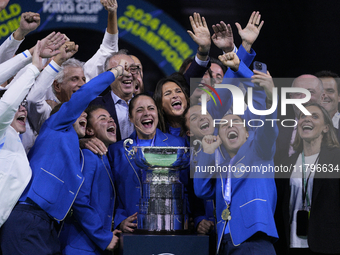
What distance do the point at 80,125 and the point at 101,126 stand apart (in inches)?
6.9

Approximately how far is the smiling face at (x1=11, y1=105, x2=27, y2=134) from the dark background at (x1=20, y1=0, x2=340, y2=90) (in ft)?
3.30

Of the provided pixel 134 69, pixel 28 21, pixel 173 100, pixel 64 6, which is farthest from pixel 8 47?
pixel 173 100

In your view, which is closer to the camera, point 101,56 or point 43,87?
point 43,87

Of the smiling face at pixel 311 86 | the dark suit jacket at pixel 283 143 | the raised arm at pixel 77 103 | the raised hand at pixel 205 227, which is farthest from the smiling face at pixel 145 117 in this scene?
the smiling face at pixel 311 86

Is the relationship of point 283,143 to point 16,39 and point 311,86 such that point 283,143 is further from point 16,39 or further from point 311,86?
point 16,39

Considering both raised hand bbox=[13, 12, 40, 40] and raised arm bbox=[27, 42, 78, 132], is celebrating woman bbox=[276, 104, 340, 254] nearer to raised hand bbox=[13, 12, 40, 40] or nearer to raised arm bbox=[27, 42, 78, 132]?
raised arm bbox=[27, 42, 78, 132]

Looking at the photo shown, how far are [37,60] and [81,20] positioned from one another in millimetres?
1213

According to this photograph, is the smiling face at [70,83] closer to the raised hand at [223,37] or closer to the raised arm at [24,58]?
the raised arm at [24,58]

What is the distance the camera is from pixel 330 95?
4266mm

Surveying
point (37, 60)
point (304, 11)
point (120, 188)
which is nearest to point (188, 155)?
point (120, 188)

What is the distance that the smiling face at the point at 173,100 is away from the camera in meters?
4.01

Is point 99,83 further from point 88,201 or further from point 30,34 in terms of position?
point 30,34

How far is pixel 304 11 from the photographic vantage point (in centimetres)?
446

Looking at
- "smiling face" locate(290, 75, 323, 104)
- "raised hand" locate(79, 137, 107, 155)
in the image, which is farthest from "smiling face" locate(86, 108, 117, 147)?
"smiling face" locate(290, 75, 323, 104)
